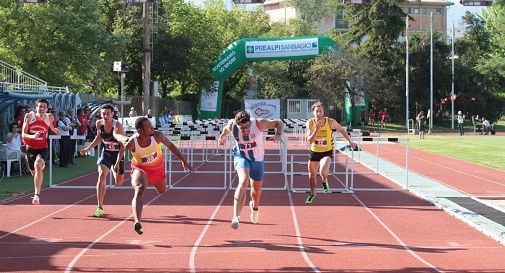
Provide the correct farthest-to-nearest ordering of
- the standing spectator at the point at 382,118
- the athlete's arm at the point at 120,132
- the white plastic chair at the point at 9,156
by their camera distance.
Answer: the standing spectator at the point at 382,118, the white plastic chair at the point at 9,156, the athlete's arm at the point at 120,132

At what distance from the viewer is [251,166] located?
1123 cm

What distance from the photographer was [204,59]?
61.0 metres

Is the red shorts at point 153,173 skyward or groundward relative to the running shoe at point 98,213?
skyward

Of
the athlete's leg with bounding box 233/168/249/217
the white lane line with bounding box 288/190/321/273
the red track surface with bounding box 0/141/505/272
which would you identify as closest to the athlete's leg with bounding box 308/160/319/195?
the red track surface with bounding box 0/141/505/272

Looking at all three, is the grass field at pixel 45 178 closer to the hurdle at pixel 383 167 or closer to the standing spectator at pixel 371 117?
the hurdle at pixel 383 167

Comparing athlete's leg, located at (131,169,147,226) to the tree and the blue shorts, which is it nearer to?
the blue shorts

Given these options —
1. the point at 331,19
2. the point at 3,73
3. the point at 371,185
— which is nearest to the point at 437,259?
the point at 371,185

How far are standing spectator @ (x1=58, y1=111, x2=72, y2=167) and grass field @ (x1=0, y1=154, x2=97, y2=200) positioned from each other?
0.30 metres

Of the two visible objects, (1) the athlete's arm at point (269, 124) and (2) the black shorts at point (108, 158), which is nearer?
(1) the athlete's arm at point (269, 124)

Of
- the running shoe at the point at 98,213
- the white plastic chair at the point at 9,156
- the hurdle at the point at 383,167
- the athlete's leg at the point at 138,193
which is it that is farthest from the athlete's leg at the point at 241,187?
the white plastic chair at the point at 9,156

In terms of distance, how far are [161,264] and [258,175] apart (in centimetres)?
298

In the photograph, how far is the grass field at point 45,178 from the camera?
16.7 meters

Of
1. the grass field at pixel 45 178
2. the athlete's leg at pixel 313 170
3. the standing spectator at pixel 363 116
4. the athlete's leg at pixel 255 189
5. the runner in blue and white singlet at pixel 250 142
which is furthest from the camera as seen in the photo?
the standing spectator at pixel 363 116

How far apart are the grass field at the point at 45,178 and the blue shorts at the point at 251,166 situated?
628 cm
